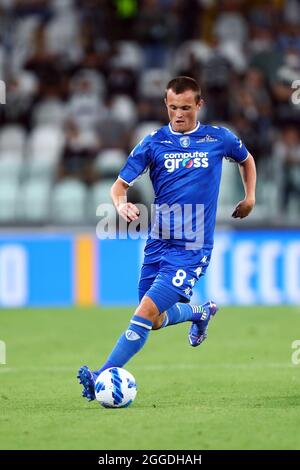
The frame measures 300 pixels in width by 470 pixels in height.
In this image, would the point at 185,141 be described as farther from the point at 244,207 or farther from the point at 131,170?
the point at 244,207

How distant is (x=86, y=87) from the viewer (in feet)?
57.0

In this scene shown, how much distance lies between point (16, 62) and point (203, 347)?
27.5ft

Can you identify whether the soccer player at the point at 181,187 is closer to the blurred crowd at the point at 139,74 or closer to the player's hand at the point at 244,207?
the player's hand at the point at 244,207

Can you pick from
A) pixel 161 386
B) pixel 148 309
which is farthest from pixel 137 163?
pixel 161 386

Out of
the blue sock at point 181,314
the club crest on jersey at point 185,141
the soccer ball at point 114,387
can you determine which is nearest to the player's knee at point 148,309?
the soccer ball at point 114,387

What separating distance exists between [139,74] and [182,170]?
33.4 feet

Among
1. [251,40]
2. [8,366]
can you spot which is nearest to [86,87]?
[251,40]

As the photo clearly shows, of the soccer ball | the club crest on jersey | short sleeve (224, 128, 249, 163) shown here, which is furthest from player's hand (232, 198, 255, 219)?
the soccer ball

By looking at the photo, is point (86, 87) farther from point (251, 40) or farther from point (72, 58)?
point (251, 40)

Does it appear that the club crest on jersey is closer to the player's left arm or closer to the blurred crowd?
the player's left arm

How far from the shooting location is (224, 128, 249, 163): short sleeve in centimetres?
791

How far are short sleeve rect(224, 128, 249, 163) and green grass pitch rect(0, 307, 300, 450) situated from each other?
64.0 inches

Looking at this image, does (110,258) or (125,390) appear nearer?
(125,390)

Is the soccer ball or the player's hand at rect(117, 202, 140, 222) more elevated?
the player's hand at rect(117, 202, 140, 222)
